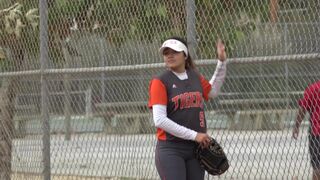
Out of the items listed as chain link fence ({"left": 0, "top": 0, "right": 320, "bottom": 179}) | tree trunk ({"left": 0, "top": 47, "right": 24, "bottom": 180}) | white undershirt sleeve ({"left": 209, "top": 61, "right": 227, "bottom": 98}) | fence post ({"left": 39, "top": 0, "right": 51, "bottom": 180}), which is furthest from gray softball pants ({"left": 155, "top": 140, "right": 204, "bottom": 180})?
tree trunk ({"left": 0, "top": 47, "right": 24, "bottom": 180})

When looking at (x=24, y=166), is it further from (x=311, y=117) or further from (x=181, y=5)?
(x=311, y=117)

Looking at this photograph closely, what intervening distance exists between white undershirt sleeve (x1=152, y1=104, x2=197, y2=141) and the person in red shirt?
1.19 meters

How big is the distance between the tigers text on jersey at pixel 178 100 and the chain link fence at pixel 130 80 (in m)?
0.57

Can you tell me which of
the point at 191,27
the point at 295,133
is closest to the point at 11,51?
the point at 191,27

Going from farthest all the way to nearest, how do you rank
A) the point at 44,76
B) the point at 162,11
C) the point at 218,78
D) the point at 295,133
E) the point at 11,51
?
1. the point at 11,51
2. the point at 44,76
3. the point at 162,11
4. the point at 295,133
5. the point at 218,78

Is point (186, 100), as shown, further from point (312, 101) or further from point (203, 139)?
point (312, 101)

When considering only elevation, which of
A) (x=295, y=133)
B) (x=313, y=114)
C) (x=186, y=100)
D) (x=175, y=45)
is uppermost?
(x=175, y=45)

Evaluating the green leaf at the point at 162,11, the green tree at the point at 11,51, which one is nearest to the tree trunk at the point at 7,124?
the green tree at the point at 11,51

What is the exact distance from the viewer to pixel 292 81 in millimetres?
5863

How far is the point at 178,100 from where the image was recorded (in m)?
5.26

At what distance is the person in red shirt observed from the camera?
5.85m

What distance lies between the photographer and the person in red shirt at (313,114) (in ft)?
19.2

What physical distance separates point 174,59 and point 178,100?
0.31 m

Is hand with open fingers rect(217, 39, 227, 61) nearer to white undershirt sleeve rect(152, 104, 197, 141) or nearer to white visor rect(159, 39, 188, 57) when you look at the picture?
white visor rect(159, 39, 188, 57)
